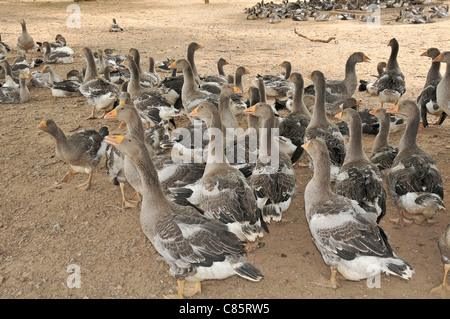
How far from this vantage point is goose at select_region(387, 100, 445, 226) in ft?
15.8

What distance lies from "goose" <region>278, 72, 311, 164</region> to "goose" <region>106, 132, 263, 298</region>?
295cm

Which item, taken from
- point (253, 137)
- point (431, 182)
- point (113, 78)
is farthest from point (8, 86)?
point (431, 182)

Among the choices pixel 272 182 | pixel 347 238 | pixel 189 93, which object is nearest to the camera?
pixel 347 238

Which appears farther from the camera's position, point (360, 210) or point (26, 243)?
point (26, 243)

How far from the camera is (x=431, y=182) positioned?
4887mm

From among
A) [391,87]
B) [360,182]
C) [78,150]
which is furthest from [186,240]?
[391,87]

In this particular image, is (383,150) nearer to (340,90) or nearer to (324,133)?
(324,133)

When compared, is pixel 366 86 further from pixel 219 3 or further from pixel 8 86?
pixel 219 3

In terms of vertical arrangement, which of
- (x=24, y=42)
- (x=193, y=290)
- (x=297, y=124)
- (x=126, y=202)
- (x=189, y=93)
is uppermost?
(x=24, y=42)

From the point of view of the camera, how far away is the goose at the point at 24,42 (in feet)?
46.9

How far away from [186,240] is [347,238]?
162cm

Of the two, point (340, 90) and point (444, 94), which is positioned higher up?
point (444, 94)

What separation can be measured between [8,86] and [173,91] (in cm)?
448

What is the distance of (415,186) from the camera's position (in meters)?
4.91
